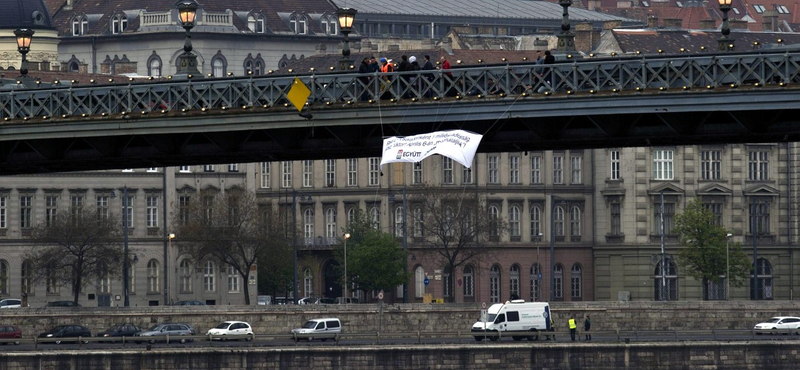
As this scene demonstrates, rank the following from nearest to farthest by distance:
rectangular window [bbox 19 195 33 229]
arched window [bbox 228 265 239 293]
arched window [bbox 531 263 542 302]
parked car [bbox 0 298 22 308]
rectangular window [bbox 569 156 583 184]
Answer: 1. parked car [bbox 0 298 22 308]
2. rectangular window [bbox 19 195 33 229]
3. arched window [bbox 228 265 239 293]
4. arched window [bbox 531 263 542 302]
5. rectangular window [bbox 569 156 583 184]

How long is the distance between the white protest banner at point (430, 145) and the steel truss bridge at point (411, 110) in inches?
26.1

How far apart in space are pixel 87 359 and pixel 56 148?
3287 cm

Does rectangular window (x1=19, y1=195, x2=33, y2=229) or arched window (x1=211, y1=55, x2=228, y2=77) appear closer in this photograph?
rectangular window (x1=19, y1=195, x2=33, y2=229)

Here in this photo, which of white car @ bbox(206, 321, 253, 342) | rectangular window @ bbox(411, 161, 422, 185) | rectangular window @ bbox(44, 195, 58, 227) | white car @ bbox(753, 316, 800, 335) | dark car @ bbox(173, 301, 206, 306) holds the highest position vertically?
rectangular window @ bbox(411, 161, 422, 185)

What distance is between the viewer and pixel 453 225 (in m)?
154

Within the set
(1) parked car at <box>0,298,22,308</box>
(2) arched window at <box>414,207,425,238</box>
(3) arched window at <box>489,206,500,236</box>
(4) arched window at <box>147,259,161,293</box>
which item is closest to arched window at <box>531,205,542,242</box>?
(3) arched window at <box>489,206,500,236</box>

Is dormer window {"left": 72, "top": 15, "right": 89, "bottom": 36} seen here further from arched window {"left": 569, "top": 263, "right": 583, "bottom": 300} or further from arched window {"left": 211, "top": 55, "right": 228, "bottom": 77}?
arched window {"left": 569, "top": 263, "right": 583, "bottom": 300}

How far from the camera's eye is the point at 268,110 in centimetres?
7888

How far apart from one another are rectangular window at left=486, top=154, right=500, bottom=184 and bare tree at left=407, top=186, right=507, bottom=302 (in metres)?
1.82

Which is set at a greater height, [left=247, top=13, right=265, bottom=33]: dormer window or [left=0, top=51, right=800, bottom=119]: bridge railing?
[left=247, top=13, right=265, bottom=33]: dormer window

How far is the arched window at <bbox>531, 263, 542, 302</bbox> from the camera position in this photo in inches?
6214

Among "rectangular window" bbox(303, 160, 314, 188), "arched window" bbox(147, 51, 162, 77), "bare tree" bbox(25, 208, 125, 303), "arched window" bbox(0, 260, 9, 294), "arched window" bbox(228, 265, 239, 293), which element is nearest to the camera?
"bare tree" bbox(25, 208, 125, 303)

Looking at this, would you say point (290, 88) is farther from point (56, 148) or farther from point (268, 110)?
point (56, 148)

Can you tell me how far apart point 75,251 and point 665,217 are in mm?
36053
